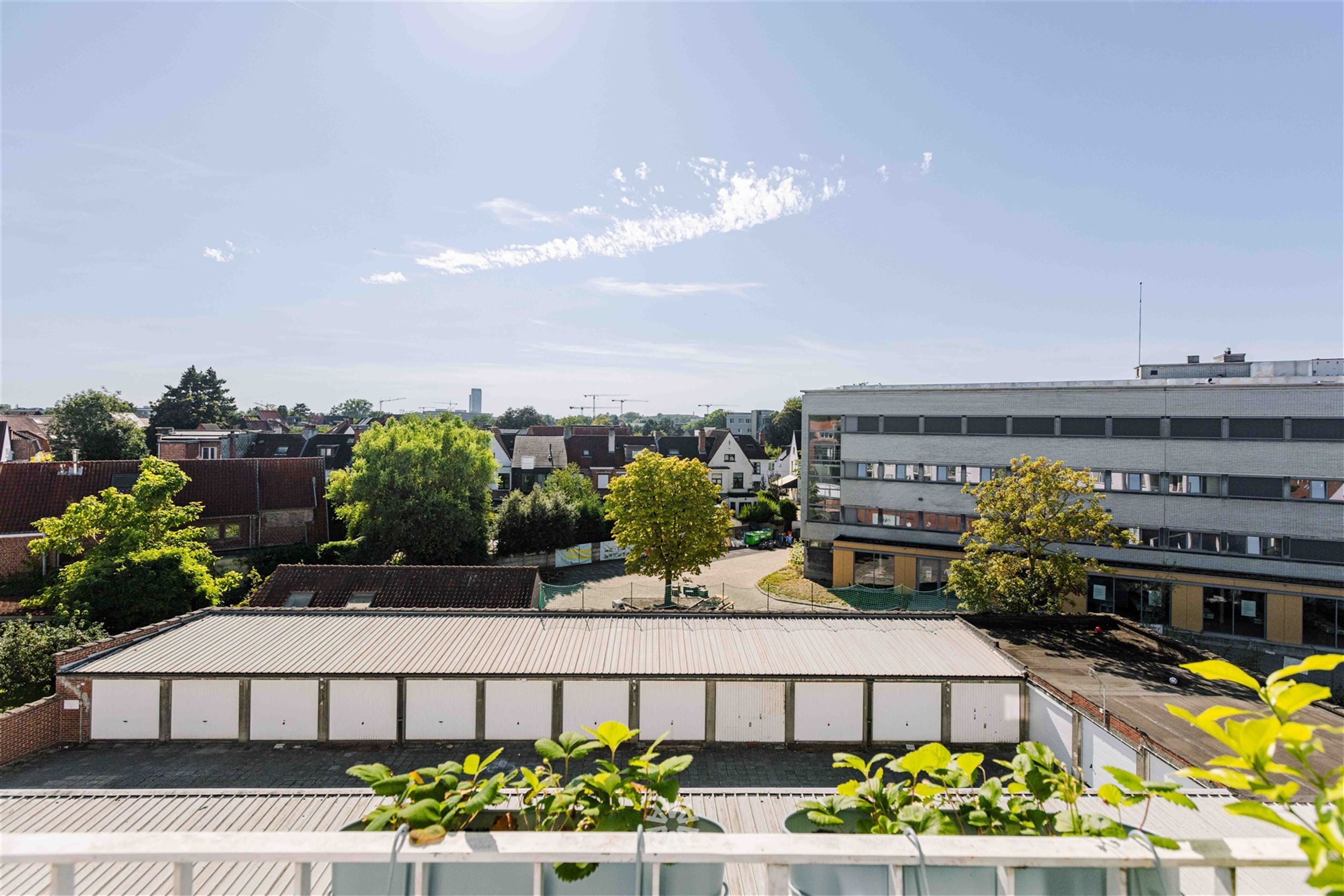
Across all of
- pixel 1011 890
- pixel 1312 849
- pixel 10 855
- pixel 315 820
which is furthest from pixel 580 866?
pixel 315 820

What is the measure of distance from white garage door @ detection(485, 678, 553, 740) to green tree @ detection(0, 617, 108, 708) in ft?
36.3

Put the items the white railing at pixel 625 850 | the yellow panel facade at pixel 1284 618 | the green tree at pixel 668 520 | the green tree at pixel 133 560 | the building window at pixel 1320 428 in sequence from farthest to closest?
the green tree at pixel 668 520
the yellow panel facade at pixel 1284 618
the building window at pixel 1320 428
the green tree at pixel 133 560
the white railing at pixel 625 850

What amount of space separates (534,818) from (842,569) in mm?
34113

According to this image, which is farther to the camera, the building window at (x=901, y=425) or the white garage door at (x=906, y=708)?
the building window at (x=901, y=425)

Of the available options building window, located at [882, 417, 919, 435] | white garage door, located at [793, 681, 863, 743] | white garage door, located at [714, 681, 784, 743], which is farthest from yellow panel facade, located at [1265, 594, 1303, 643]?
white garage door, located at [714, 681, 784, 743]

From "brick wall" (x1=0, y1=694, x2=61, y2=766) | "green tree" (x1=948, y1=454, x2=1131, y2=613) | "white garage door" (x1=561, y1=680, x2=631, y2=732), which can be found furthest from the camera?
"green tree" (x1=948, y1=454, x2=1131, y2=613)

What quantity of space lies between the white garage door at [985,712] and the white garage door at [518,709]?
931 centimetres

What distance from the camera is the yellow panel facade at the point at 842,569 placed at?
115 feet

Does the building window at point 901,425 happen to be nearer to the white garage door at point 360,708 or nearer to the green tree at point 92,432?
the white garage door at point 360,708

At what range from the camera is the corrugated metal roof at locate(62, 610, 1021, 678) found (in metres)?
15.3

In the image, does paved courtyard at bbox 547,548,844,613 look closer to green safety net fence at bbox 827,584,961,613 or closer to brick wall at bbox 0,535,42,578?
green safety net fence at bbox 827,584,961,613

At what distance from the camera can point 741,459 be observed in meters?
59.3

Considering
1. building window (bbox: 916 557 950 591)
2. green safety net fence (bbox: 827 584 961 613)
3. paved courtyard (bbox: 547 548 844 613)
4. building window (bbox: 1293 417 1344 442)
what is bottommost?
paved courtyard (bbox: 547 548 844 613)

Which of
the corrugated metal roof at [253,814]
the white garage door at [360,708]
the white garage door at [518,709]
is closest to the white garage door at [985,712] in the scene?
the corrugated metal roof at [253,814]
